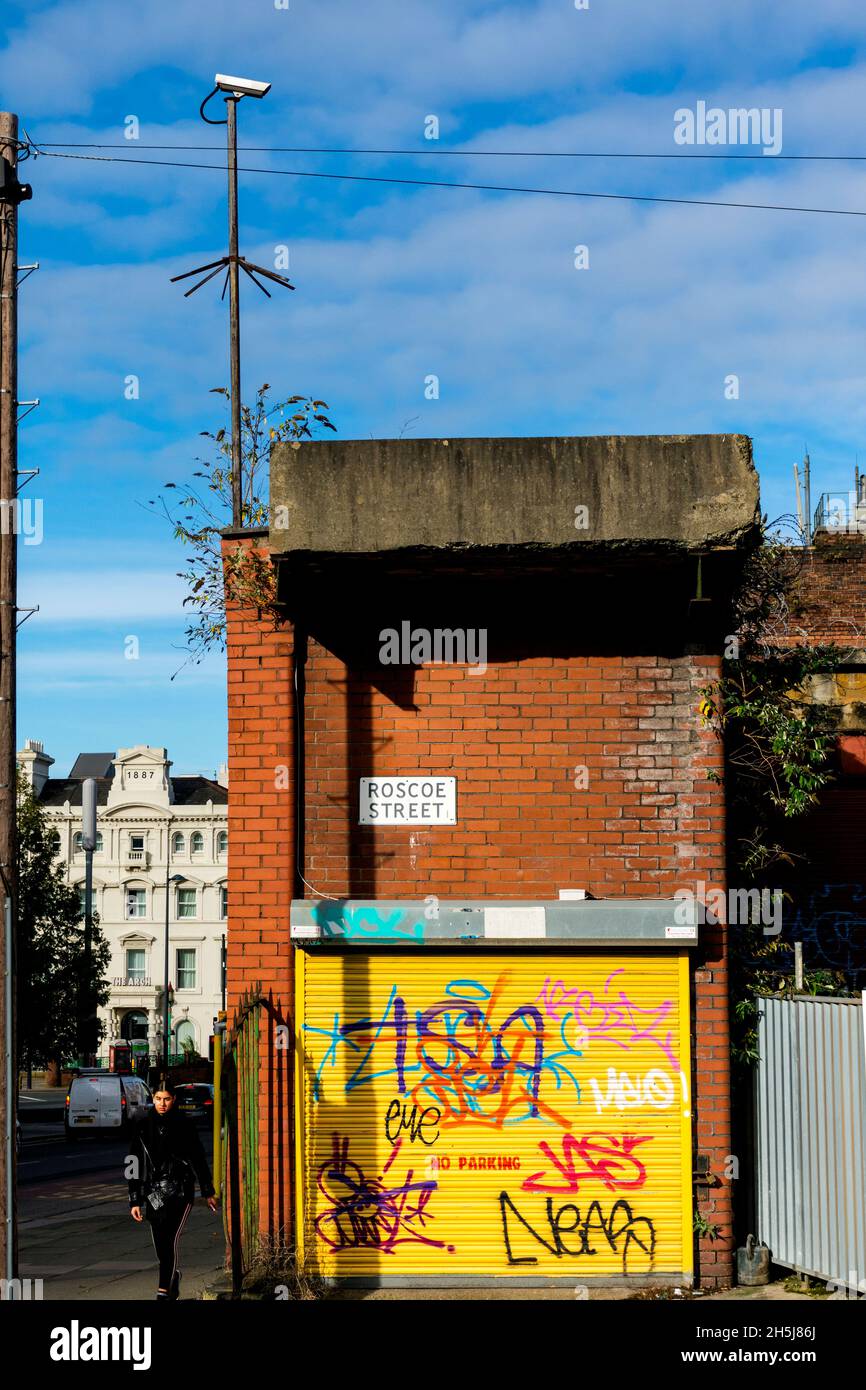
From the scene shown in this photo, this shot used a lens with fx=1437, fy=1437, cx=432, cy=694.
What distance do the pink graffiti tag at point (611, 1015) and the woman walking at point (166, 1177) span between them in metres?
2.68

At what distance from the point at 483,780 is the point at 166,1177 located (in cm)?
358

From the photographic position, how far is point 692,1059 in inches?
410

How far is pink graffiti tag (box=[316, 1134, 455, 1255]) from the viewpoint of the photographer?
34.0 feet

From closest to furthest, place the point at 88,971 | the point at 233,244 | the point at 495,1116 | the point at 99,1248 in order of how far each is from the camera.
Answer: the point at 495,1116 < the point at 99,1248 < the point at 233,244 < the point at 88,971

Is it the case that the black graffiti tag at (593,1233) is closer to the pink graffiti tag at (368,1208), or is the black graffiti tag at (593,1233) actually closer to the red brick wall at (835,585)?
the pink graffiti tag at (368,1208)

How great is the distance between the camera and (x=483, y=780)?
10.8 metres

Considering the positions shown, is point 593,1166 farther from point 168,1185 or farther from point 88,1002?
point 88,1002

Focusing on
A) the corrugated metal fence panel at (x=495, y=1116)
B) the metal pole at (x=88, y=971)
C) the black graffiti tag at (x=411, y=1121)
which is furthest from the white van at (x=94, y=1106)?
the black graffiti tag at (x=411, y=1121)

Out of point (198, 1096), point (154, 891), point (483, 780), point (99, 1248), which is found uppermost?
point (483, 780)

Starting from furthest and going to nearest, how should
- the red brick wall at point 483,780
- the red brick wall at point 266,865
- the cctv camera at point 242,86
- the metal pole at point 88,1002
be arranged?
the metal pole at point 88,1002 < the cctv camera at point 242,86 < the red brick wall at point 483,780 < the red brick wall at point 266,865

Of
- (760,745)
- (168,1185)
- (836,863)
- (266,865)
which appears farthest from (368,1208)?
(836,863)

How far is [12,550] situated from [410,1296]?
20.6 ft

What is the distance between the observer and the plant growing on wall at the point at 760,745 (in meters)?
10.9
